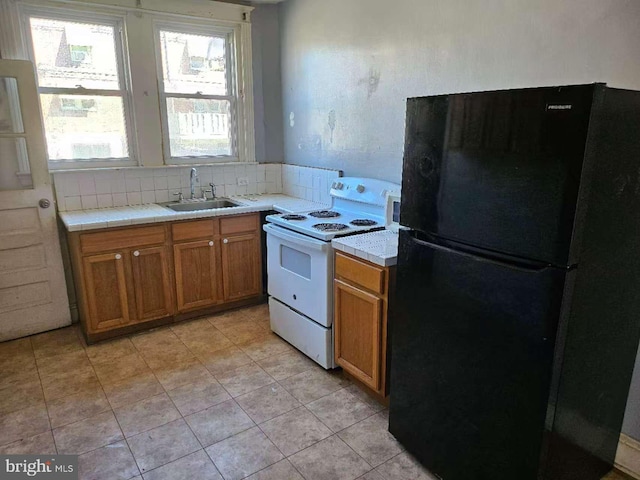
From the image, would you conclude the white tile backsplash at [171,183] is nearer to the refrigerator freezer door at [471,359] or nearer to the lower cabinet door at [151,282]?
the lower cabinet door at [151,282]

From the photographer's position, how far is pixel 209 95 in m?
3.80

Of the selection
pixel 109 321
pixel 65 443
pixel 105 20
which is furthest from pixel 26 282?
pixel 105 20

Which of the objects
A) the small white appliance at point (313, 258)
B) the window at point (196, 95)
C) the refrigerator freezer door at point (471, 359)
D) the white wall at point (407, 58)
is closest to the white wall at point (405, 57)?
the white wall at point (407, 58)

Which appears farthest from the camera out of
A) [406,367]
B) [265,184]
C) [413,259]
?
[265,184]

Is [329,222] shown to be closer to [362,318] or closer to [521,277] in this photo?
[362,318]

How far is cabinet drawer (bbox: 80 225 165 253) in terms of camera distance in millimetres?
2914

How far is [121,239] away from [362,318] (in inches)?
70.3

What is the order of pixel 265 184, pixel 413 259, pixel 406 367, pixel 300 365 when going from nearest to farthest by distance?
pixel 413 259 < pixel 406 367 < pixel 300 365 < pixel 265 184

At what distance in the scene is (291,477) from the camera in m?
1.91

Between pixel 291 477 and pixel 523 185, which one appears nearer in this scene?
pixel 523 185

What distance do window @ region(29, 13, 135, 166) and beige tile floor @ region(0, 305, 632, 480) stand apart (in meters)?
1.44

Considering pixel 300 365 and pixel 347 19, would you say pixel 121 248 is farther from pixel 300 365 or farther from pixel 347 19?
pixel 347 19

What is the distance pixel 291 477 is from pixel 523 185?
153 cm

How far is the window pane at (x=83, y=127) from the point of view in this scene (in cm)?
322
